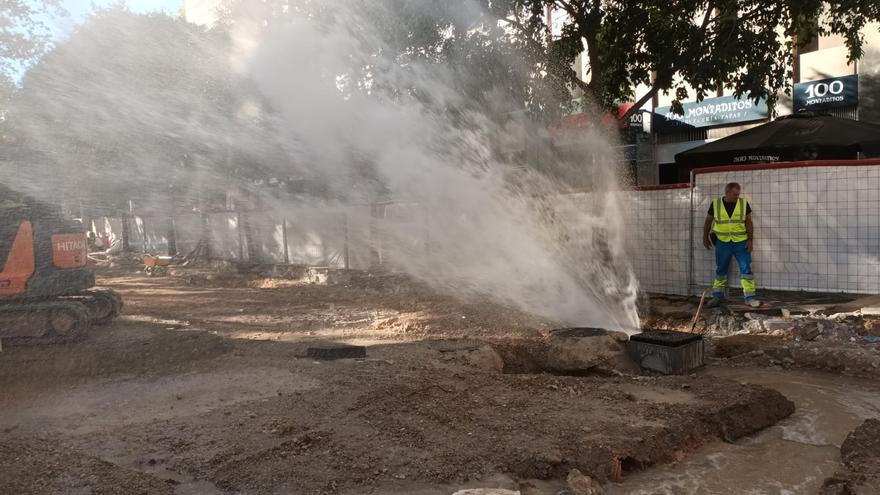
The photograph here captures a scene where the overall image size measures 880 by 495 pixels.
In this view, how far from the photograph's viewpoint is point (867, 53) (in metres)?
13.5

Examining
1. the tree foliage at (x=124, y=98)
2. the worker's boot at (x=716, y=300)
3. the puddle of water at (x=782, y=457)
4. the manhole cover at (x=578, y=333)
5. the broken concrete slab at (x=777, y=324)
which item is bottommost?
the puddle of water at (x=782, y=457)

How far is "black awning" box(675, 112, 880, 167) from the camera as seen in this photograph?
33.6 feet

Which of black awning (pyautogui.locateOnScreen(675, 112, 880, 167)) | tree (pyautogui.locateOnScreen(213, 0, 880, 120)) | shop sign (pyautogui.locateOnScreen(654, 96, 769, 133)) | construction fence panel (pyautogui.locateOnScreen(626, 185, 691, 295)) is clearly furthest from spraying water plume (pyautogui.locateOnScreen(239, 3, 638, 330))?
shop sign (pyautogui.locateOnScreen(654, 96, 769, 133))

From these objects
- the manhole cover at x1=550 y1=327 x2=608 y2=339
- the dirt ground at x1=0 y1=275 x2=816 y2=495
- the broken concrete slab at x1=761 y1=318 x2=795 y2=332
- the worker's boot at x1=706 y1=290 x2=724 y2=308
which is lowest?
the dirt ground at x1=0 y1=275 x2=816 y2=495

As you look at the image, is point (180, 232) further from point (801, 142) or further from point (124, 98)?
point (801, 142)

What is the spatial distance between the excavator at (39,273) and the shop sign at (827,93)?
1526 cm

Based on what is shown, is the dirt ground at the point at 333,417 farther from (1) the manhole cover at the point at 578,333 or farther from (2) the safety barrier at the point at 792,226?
(2) the safety barrier at the point at 792,226

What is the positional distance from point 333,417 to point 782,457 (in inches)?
118

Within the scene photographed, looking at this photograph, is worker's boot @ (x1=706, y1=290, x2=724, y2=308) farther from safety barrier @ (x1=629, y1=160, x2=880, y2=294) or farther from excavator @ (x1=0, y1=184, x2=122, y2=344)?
excavator @ (x1=0, y1=184, x2=122, y2=344)

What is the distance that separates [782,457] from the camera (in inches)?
154

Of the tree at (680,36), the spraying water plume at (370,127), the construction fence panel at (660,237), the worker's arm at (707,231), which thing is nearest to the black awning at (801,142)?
the tree at (680,36)

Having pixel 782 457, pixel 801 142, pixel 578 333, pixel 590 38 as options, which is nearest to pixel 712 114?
pixel 801 142

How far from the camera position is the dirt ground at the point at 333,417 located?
139 inches

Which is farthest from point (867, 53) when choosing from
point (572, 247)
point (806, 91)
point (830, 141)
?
point (572, 247)
